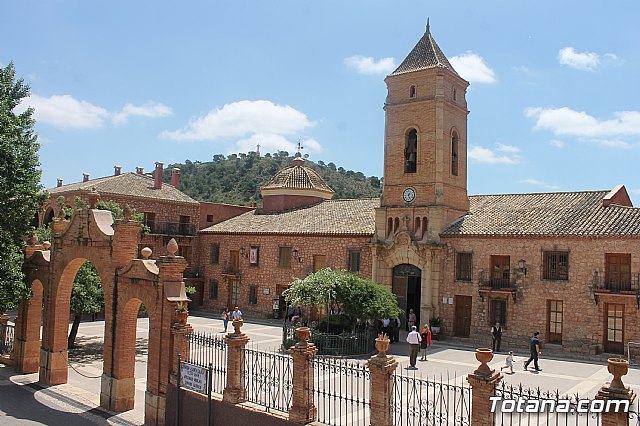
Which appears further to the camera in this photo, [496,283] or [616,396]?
[496,283]

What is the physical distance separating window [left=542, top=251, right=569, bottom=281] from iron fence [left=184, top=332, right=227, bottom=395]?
52.3 ft

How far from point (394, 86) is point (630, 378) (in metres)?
17.3

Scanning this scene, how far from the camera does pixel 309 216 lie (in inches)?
1363

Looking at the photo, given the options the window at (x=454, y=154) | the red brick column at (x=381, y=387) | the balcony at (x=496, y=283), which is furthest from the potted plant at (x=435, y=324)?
the red brick column at (x=381, y=387)

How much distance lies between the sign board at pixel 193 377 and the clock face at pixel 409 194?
1754 cm

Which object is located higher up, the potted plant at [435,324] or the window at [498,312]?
the window at [498,312]

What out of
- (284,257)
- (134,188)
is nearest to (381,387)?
(284,257)

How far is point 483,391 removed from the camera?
7902 millimetres

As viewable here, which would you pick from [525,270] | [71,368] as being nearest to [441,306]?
[525,270]

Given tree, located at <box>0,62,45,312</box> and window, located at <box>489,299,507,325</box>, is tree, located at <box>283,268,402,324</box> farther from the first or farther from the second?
tree, located at <box>0,62,45,312</box>

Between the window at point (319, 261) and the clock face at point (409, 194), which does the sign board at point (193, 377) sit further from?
the window at point (319, 261)

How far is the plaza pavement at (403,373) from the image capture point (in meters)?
15.1

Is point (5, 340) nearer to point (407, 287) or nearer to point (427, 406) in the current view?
point (407, 287)

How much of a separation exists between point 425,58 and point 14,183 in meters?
20.1
